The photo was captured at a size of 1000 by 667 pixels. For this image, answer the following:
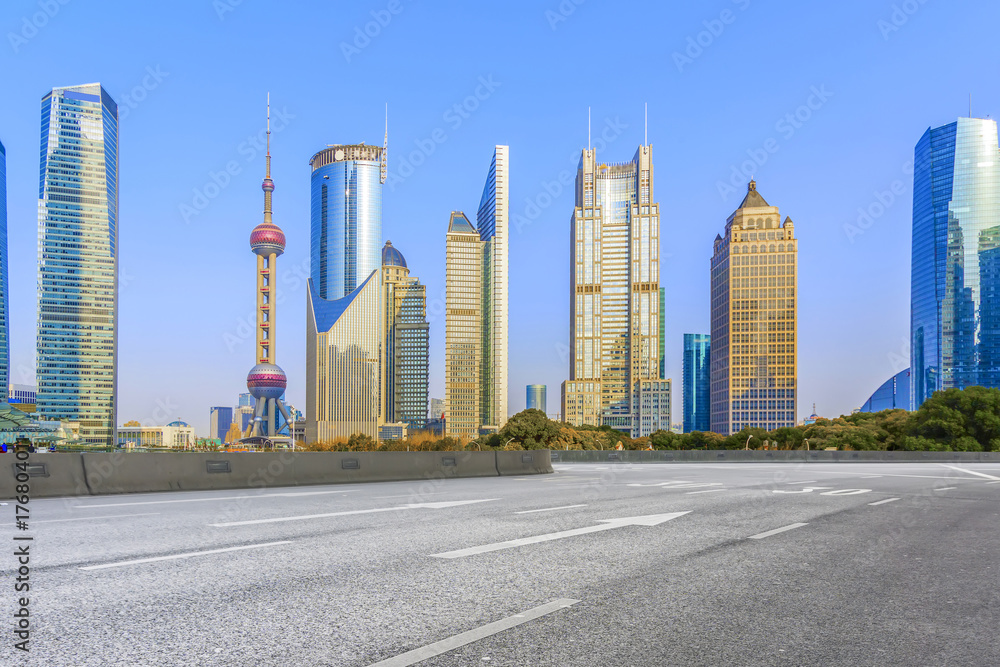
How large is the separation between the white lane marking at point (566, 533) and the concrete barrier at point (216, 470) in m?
8.91

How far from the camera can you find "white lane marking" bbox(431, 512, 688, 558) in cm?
700

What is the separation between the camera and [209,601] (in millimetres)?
4887

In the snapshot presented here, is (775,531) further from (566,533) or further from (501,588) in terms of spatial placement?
(501,588)

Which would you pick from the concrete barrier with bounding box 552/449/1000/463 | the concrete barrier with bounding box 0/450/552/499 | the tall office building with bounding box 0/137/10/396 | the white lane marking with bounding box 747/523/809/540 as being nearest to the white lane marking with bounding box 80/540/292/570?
the white lane marking with bounding box 747/523/809/540

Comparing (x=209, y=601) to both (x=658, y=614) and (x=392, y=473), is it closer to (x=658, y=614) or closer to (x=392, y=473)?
(x=658, y=614)

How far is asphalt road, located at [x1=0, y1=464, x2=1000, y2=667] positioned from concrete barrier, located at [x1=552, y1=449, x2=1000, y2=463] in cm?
3316

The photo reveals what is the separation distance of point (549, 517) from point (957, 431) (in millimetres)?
52632

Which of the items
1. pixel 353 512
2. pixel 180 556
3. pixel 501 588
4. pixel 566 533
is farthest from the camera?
pixel 353 512

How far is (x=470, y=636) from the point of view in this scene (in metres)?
4.13

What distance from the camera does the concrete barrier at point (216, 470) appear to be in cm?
1331

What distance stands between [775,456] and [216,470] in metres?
37.6

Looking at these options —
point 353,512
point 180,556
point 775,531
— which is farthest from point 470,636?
point 353,512

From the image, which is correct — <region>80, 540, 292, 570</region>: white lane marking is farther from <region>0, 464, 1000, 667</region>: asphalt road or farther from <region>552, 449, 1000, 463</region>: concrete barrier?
<region>552, 449, 1000, 463</region>: concrete barrier

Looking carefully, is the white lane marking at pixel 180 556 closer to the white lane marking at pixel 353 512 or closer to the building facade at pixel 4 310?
the white lane marking at pixel 353 512
